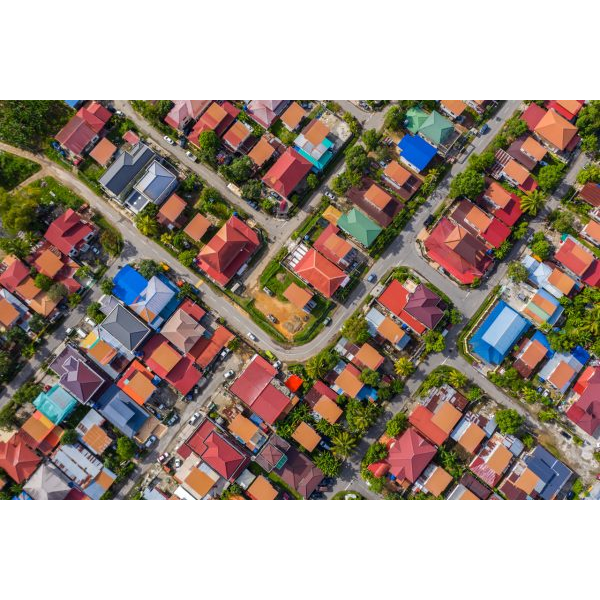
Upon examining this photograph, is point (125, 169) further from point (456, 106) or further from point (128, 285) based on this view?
point (456, 106)

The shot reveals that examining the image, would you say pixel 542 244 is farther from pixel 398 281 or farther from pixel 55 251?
pixel 55 251

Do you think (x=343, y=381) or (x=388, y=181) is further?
(x=388, y=181)

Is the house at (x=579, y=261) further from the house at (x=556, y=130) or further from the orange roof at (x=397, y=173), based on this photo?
the orange roof at (x=397, y=173)

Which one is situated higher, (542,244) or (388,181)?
(542,244)

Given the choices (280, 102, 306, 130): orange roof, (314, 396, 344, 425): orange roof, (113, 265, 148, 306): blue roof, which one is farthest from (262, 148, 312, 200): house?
(314, 396, 344, 425): orange roof

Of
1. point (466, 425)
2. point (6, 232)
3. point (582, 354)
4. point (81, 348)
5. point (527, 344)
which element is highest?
point (582, 354)

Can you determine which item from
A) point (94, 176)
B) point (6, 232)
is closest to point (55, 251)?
point (6, 232)

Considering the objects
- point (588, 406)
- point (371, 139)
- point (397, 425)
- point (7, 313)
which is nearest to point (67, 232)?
point (7, 313)
